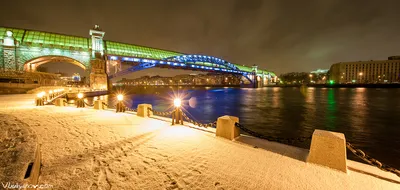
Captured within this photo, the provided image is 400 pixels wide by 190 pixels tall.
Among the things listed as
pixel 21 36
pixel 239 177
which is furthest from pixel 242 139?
pixel 21 36

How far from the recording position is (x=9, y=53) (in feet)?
110

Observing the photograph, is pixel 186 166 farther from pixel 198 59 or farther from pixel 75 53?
pixel 198 59

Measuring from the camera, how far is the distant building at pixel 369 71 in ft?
345

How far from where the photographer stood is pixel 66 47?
40406mm

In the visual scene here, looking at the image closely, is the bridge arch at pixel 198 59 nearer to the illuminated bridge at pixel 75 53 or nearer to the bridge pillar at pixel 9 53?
the illuminated bridge at pixel 75 53

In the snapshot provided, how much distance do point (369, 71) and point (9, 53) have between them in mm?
167124

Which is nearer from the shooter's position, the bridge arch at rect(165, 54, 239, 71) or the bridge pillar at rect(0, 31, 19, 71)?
the bridge pillar at rect(0, 31, 19, 71)

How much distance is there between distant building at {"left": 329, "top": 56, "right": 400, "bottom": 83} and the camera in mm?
105062

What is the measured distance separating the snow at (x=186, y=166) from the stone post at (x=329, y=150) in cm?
15

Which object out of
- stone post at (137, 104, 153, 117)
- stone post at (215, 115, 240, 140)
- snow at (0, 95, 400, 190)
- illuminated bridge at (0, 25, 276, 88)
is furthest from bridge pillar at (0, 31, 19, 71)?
stone post at (215, 115, 240, 140)

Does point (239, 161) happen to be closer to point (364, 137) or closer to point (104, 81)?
point (364, 137)

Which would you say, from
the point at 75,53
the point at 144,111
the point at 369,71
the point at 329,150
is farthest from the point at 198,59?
the point at 369,71

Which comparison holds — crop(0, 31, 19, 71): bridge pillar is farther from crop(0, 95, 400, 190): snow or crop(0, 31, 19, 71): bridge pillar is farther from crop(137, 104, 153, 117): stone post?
crop(0, 95, 400, 190): snow

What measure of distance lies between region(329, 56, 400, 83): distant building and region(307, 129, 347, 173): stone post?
5722 inches
